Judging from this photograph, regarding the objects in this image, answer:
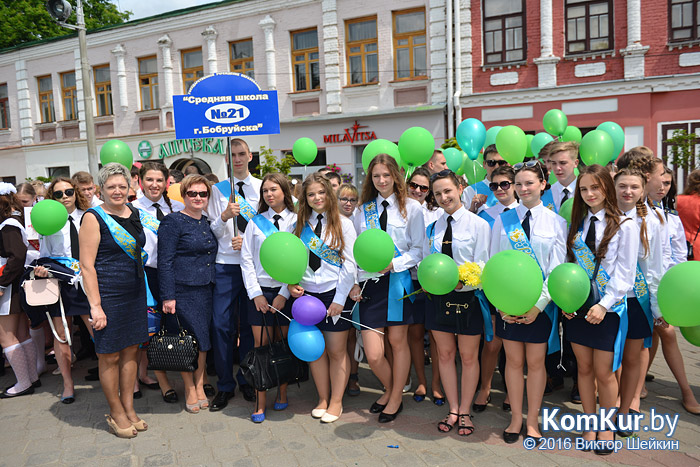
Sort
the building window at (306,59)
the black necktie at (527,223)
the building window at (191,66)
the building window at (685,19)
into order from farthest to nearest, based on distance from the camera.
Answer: the building window at (191,66) < the building window at (306,59) < the building window at (685,19) < the black necktie at (527,223)

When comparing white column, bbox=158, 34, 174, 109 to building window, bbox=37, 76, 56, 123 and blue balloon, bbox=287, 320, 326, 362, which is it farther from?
blue balloon, bbox=287, 320, 326, 362

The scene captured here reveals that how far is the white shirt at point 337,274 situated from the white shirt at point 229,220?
A: 2.42ft

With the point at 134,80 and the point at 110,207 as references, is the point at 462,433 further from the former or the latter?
the point at 134,80

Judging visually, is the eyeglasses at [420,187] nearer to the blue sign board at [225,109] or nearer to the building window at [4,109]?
the blue sign board at [225,109]

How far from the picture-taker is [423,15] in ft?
45.3

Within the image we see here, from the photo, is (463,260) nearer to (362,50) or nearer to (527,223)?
(527,223)

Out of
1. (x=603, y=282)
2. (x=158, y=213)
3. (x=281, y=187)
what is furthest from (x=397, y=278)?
(x=158, y=213)

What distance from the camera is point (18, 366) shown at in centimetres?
447

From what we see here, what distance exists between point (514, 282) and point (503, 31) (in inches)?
468

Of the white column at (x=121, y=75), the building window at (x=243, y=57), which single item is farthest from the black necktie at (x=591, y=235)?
the white column at (x=121, y=75)

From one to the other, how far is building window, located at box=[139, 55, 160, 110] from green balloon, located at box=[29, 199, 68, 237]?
14712 millimetres

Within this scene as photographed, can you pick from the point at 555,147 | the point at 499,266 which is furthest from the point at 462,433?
the point at 555,147

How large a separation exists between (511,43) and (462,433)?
1188 centimetres

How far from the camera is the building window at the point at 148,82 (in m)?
17.4
